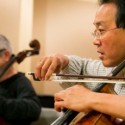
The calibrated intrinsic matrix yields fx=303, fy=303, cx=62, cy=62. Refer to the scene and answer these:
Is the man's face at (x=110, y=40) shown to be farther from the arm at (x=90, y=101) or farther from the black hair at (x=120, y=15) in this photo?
the arm at (x=90, y=101)

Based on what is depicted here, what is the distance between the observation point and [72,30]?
402 cm

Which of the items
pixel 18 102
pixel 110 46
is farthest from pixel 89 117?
pixel 18 102

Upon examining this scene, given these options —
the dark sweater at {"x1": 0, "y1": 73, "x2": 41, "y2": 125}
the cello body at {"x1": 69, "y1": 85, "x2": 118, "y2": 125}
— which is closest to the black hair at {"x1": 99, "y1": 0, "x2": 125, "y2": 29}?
the cello body at {"x1": 69, "y1": 85, "x2": 118, "y2": 125}

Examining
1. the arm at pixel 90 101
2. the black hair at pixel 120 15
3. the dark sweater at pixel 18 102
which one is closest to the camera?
the arm at pixel 90 101

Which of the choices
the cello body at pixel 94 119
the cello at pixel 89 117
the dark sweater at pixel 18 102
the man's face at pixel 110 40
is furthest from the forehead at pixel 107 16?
the dark sweater at pixel 18 102

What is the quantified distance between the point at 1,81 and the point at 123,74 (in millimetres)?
1301

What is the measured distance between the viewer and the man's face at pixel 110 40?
115cm

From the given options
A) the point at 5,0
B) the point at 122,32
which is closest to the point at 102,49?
the point at 122,32

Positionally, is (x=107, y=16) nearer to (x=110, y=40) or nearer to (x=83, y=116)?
(x=110, y=40)

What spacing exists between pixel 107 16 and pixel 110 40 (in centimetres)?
10

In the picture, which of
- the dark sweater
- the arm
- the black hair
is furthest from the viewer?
the dark sweater

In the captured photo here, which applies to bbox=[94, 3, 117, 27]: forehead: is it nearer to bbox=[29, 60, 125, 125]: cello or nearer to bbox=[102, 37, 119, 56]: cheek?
bbox=[102, 37, 119, 56]: cheek

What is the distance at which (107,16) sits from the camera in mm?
1176

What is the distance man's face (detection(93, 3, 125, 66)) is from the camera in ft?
3.76
